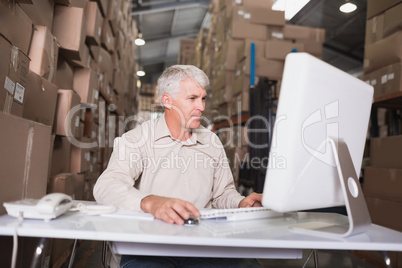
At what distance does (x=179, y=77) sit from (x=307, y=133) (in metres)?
0.85

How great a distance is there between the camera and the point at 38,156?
120cm

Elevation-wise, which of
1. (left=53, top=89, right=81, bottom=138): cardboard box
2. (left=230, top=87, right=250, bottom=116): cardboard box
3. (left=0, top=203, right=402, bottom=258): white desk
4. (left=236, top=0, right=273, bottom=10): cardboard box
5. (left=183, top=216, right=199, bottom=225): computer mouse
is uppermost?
(left=236, top=0, right=273, bottom=10): cardboard box

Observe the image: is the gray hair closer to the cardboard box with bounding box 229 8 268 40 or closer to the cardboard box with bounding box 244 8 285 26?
the cardboard box with bounding box 229 8 268 40

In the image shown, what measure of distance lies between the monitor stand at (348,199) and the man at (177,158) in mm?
354

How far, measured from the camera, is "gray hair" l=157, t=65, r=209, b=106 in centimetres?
159

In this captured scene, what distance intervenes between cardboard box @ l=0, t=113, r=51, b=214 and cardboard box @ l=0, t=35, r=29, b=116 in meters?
0.31

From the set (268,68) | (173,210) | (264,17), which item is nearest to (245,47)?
(268,68)

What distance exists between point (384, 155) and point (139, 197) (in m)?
2.31

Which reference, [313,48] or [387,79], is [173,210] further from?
[313,48]

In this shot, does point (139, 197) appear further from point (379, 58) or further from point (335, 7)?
point (335, 7)

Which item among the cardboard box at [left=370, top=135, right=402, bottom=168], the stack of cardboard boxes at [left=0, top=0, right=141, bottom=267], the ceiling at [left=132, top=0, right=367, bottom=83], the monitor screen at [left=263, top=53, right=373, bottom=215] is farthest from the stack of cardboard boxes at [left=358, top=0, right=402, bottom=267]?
the ceiling at [left=132, top=0, right=367, bottom=83]

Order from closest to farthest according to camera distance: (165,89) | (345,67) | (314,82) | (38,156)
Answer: (314,82) < (38,156) < (165,89) < (345,67)

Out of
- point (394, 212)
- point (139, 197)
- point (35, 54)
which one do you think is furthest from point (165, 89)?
point (394, 212)

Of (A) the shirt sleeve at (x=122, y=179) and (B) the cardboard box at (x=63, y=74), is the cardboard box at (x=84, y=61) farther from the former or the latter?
(A) the shirt sleeve at (x=122, y=179)
